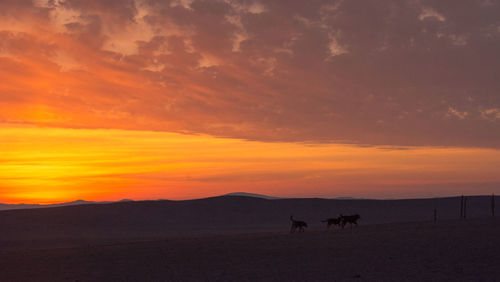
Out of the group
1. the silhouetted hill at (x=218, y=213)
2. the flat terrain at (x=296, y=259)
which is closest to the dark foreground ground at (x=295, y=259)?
the flat terrain at (x=296, y=259)

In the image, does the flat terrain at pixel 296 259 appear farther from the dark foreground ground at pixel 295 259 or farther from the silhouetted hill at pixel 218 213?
the silhouetted hill at pixel 218 213

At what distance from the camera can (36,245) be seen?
42.8 m

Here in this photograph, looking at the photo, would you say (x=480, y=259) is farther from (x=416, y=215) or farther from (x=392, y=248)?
(x=416, y=215)

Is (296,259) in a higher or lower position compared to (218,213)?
lower

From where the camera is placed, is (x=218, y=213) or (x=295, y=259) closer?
(x=295, y=259)

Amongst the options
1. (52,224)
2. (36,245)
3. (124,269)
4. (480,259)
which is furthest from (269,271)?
(52,224)

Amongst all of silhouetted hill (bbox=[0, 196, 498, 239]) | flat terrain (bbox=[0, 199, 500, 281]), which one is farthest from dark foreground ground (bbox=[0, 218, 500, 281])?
silhouetted hill (bbox=[0, 196, 498, 239])

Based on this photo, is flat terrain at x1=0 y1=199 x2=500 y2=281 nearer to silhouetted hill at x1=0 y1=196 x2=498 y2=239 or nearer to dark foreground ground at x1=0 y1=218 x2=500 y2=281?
dark foreground ground at x1=0 y1=218 x2=500 y2=281

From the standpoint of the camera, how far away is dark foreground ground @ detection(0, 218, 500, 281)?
20.7 m

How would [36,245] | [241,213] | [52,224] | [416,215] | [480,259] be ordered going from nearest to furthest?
[480,259], [36,245], [52,224], [416,215], [241,213]

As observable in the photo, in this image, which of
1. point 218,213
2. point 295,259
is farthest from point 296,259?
point 218,213

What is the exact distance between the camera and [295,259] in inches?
982

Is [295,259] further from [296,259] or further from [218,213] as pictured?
[218,213]

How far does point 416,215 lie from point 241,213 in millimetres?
25284
